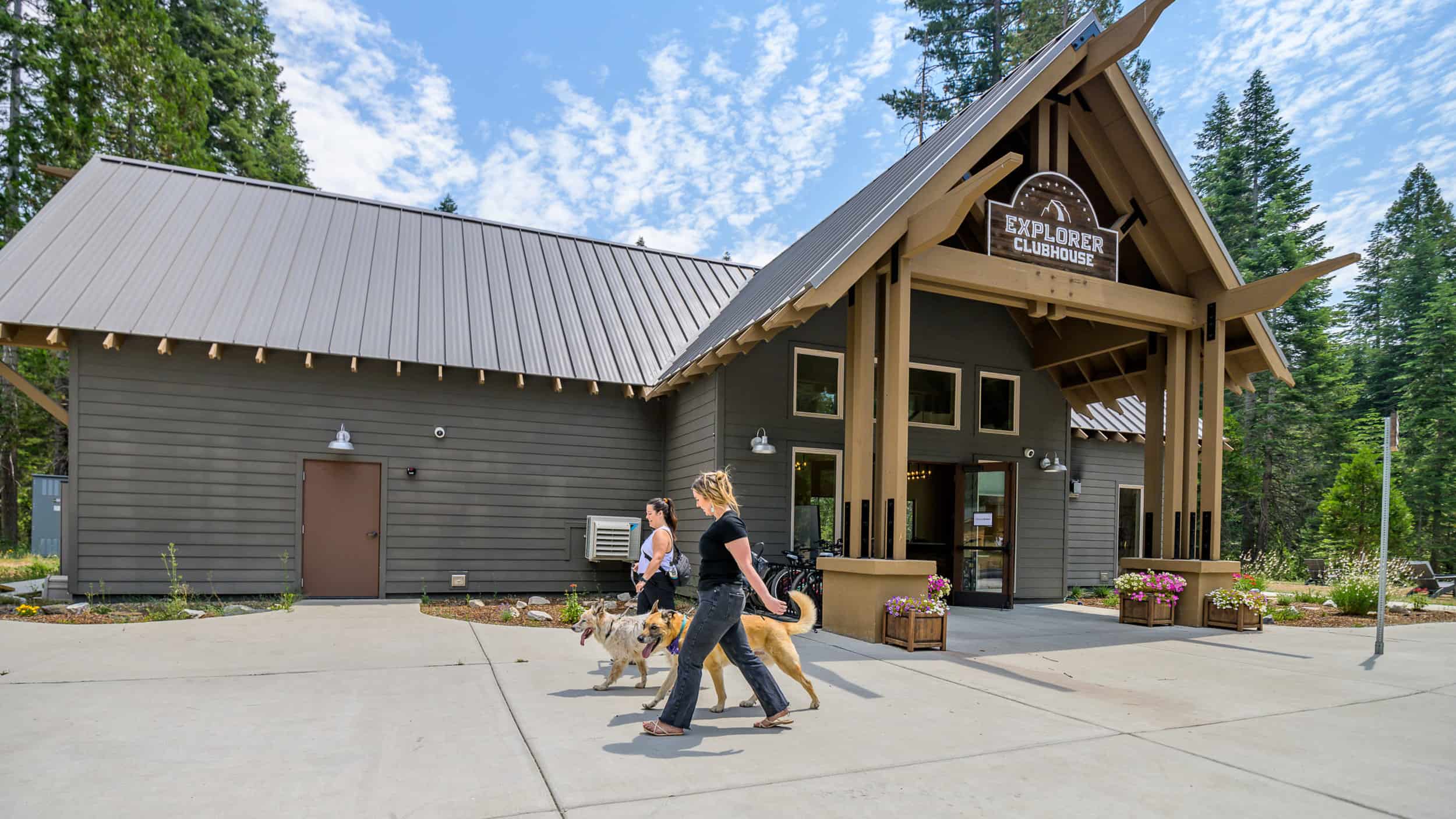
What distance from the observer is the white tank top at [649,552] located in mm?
5712

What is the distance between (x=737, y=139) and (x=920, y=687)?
28.2m

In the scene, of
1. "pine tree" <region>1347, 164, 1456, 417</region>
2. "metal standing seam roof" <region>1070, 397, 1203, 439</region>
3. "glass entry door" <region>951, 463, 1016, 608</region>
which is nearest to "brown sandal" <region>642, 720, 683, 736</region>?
"glass entry door" <region>951, 463, 1016, 608</region>

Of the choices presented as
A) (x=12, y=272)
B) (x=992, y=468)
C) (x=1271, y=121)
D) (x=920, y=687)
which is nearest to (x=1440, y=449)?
(x=1271, y=121)

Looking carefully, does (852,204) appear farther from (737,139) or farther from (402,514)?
(737,139)

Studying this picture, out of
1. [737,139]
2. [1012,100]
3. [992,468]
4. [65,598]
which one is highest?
[737,139]

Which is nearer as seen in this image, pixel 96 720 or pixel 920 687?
pixel 96 720

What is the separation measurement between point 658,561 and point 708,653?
1588mm

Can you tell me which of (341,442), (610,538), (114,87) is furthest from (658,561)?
(114,87)

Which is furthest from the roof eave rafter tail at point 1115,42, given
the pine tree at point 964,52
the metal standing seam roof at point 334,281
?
the pine tree at point 964,52

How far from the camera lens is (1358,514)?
748 inches

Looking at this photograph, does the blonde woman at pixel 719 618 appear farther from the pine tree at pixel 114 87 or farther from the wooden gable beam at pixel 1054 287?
the pine tree at pixel 114 87

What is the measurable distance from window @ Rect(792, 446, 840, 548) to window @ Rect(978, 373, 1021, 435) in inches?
108

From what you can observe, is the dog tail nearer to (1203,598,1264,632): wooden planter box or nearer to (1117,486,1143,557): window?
(1203,598,1264,632): wooden planter box

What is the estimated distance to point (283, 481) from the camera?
31.2ft
